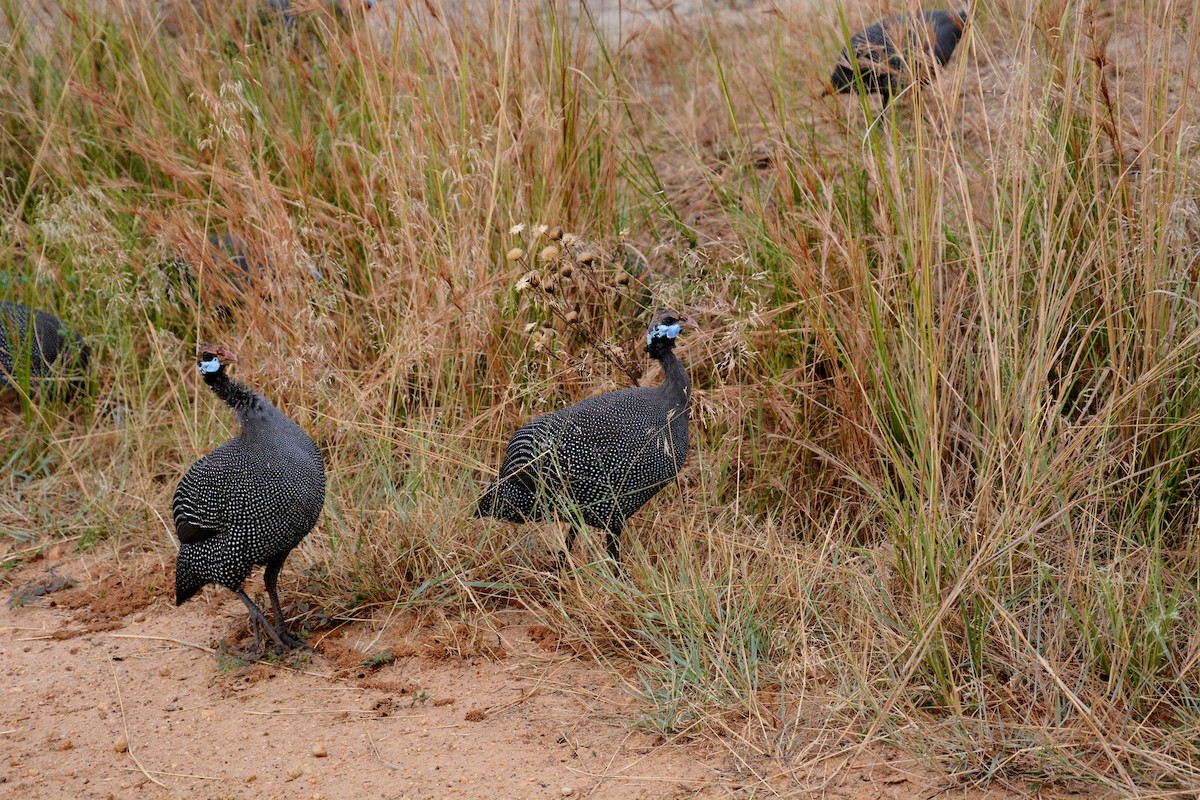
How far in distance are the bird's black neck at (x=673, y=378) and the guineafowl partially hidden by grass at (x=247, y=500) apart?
0.98 m

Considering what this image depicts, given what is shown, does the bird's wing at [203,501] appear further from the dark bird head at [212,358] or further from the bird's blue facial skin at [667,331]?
the bird's blue facial skin at [667,331]

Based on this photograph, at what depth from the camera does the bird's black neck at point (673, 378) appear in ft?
11.1

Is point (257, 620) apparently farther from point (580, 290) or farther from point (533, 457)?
point (580, 290)

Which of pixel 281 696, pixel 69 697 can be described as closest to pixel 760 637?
pixel 281 696

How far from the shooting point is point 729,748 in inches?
101

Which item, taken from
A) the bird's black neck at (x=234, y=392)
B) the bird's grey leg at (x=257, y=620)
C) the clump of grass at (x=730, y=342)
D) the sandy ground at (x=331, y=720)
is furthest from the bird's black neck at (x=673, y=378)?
the bird's grey leg at (x=257, y=620)

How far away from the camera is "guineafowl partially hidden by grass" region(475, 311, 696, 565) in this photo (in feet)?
10.7

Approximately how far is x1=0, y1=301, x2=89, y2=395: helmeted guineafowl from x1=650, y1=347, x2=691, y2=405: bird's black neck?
7.48ft

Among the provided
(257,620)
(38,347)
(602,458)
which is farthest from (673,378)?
(38,347)

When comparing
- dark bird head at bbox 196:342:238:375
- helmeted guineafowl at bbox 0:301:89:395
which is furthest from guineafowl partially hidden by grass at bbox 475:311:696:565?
helmeted guineafowl at bbox 0:301:89:395

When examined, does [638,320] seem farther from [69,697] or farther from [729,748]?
[69,697]

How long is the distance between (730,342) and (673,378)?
0.22m

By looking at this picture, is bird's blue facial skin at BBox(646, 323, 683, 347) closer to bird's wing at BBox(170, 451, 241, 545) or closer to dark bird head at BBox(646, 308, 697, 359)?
dark bird head at BBox(646, 308, 697, 359)

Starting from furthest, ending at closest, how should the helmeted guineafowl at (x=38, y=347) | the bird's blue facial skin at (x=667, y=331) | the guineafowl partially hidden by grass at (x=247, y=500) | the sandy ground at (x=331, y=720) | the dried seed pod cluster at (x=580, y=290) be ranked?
the helmeted guineafowl at (x=38, y=347), the dried seed pod cluster at (x=580, y=290), the bird's blue facial skin at (x=667, y=331), the guineafowl partially hidden by grass at (x=247, y=500), the sandy ground at (x=331, y=720)
